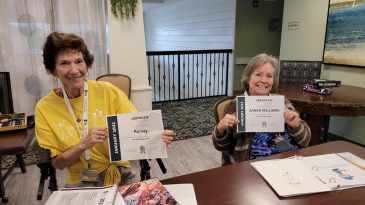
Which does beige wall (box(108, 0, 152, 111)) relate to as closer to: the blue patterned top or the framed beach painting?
the blue patterned top

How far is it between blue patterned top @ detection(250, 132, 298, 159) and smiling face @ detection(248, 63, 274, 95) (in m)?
0.26

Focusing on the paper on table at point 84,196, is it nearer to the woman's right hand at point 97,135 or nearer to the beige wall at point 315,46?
the woman's right hand at point 97,135

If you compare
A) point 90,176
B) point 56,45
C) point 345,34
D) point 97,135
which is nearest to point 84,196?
Result: point 97,135

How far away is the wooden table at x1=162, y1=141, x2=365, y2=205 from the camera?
93 centimetres

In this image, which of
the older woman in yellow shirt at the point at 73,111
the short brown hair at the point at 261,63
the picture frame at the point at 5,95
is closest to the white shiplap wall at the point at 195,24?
the short brown hair at the point at 261,63

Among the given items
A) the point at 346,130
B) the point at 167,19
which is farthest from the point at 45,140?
the point at 167,19

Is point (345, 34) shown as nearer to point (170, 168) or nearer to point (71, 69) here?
point (170, 168)

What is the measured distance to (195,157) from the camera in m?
3.11

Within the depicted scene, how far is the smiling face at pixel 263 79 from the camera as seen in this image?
5.12 ft

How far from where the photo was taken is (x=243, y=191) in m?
0.99

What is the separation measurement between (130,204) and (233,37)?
16.8 feet

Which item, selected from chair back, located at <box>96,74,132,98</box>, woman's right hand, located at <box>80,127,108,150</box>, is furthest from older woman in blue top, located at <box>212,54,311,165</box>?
chair back, located at <box>96,74,132,98</box>

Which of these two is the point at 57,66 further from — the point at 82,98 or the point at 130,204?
the point at 130,204

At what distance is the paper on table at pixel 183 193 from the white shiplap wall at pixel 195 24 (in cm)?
498
